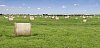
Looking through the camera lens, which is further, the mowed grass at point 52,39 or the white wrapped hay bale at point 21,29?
the white wrapped hay bale at point 21,29

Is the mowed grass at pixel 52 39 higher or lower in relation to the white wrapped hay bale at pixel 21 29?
lower

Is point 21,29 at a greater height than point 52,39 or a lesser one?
greater

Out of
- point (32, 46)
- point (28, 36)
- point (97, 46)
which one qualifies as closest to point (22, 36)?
point (28, 36)

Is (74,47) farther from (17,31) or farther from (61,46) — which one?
(17,31)

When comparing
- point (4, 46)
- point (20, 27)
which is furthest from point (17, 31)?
point (4, 46)

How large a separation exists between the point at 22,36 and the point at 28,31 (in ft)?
2.88

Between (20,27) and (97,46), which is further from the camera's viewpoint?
(20,27)

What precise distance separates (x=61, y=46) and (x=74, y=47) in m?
1.03

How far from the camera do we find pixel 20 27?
3122 cm

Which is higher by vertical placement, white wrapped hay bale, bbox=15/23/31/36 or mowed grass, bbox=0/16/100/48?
white wrapped hay bale, bbox=15/23/31/36

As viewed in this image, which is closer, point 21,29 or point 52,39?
point 52,39

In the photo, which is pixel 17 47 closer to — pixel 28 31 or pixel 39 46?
pixel 39 46

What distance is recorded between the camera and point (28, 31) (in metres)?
31.7

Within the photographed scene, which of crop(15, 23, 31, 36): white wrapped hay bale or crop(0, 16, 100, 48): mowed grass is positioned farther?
crop(15, 23, 31, 36): white wrapped hay bale
